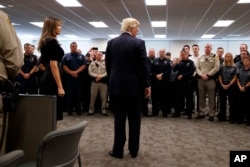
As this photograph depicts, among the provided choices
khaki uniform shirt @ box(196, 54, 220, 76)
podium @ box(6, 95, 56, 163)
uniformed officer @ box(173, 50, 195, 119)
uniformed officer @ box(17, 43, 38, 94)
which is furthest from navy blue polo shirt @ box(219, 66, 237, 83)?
podium @ box(6, 95, 56, 163)

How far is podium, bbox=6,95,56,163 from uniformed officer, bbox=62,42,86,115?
461cm

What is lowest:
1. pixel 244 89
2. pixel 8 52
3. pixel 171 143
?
pixel 171 143

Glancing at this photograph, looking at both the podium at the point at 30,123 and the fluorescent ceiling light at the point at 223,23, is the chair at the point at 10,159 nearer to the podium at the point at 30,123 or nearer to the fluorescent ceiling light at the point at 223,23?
the podium at the point at 30,123

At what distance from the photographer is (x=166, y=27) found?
13.1 meters

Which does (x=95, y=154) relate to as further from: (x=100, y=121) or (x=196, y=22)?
(x=196, y=22)

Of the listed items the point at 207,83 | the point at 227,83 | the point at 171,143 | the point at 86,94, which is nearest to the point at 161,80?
the point at 207,83

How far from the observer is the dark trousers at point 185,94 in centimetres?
648

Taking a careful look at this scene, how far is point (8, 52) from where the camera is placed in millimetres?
1895

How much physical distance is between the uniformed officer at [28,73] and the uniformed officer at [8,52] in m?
5.08

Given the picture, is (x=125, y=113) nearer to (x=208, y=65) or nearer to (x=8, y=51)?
(x=8, y=51)

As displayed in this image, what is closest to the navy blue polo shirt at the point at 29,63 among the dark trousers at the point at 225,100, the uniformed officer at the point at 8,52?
the dark trousers at the point at 225,100

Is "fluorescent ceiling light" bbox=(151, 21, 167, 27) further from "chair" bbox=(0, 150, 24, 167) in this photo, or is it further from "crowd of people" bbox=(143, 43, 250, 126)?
"chair" bbox=(0, 150, 24, 167)

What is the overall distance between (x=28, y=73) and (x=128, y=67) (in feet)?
14.0

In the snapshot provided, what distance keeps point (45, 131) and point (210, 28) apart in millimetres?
12245
